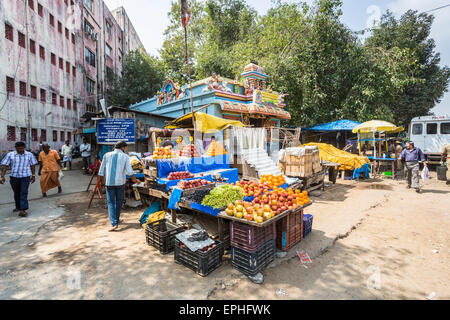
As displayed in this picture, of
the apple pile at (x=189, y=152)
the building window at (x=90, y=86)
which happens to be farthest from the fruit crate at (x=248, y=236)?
the building window at (x=90, y=86)

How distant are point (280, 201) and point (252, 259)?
143 cm

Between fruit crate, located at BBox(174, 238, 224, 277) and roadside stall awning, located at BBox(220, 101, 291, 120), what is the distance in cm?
1068

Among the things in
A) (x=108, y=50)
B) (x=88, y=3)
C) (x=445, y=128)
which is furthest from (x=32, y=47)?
(x=445, y=128)

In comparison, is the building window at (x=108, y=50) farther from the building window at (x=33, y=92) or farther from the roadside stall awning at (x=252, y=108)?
the roadside stall awning at (x=252, y=108)

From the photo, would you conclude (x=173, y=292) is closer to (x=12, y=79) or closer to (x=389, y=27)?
(x=12, y=79)

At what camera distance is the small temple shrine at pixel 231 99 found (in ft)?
45.6

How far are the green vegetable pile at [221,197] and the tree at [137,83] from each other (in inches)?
972

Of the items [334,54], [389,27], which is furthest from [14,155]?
[389,27]

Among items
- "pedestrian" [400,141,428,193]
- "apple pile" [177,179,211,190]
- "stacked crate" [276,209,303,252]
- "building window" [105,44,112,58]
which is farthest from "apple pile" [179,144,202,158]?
"building window" [105,44,112,58]

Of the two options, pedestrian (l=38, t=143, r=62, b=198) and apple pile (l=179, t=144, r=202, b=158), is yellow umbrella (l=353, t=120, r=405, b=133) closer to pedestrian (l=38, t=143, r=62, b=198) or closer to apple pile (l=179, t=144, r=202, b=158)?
apple pile (l=179, t=144, r=202, b=158)

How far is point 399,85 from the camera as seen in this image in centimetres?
1678

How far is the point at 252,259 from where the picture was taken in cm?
351

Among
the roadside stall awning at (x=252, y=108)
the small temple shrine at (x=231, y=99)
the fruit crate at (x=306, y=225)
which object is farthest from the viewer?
the small temple shrine at (x=231, y=99)

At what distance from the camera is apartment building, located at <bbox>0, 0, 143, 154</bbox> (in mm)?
15844
